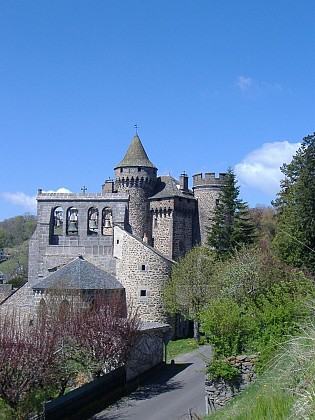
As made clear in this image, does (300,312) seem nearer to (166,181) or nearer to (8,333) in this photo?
(8,333)

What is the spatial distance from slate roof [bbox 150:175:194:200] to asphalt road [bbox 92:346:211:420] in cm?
1977

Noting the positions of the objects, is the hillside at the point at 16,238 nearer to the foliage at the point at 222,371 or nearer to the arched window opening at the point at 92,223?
the arched window opening at the point at 92,223

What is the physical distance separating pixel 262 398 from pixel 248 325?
7991mm

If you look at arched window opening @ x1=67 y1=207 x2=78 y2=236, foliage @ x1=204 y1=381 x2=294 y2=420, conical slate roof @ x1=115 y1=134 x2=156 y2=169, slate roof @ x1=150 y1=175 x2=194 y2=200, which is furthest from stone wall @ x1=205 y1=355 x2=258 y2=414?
conical slate roof @ x1=115 y1=134 x2=156 y2=169

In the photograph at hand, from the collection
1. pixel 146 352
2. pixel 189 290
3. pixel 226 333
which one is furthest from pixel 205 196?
pixel 226 333

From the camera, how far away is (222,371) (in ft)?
49.5

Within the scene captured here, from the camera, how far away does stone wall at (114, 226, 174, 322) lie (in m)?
34.4

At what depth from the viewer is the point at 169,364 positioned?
27125 mm

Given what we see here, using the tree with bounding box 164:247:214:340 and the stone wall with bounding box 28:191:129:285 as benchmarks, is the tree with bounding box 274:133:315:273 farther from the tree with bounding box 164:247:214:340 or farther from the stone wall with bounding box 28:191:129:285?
the stone wall with bounding box 28:191:129:285

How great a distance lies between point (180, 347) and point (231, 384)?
17.4 metres

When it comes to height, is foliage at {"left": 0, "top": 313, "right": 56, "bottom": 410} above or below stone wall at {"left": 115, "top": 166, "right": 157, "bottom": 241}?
below

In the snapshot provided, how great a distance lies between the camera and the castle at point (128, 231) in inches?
1358

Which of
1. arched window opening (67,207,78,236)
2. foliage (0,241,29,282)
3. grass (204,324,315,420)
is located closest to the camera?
grass (204,324,315,420)

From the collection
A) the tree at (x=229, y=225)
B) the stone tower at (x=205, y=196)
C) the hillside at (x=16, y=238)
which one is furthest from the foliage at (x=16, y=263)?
the tree at (x=229, y=225)
